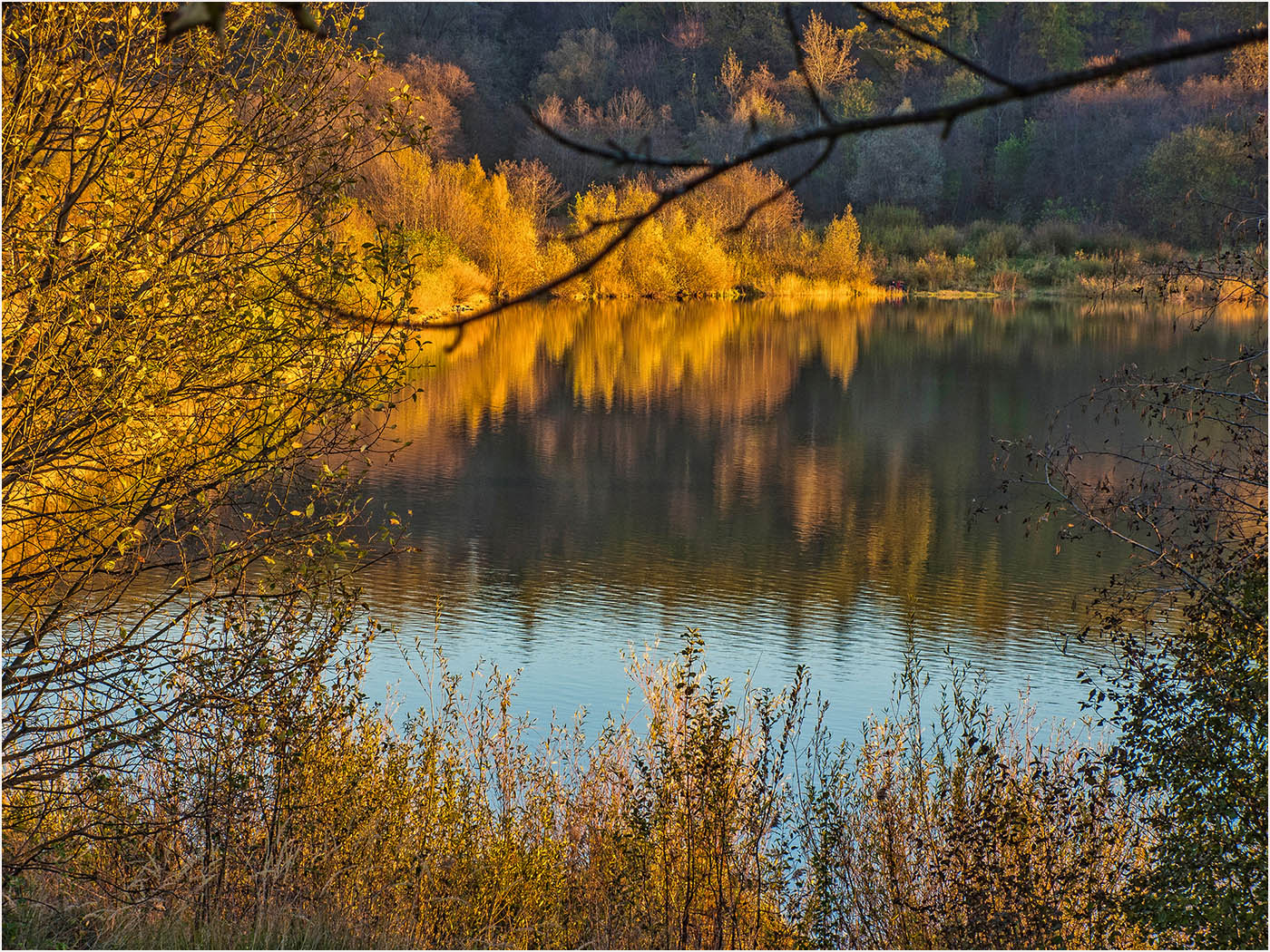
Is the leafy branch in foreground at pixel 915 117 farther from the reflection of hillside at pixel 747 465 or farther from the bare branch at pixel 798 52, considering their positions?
the reflection of hillside at pixel 747 465

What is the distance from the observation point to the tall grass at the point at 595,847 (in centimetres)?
504

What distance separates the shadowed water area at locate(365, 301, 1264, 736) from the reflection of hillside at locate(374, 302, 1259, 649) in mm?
54

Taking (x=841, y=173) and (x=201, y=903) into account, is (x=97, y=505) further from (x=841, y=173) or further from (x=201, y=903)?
(x=841, y=173)

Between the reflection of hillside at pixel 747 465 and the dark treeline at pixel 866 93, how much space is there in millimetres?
14552

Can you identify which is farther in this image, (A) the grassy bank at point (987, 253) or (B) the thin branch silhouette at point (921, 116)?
(A) the grassy bank at point (987, 253)

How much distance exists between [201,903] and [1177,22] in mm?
52250

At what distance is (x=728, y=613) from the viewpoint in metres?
10.8

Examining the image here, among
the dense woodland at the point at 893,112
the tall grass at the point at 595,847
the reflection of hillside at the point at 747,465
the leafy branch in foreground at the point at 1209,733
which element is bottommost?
the reflection of hillside at the point at 747,465

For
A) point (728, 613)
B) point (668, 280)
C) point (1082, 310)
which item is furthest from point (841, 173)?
point (728, 613)

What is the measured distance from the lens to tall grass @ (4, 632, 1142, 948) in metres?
5.04

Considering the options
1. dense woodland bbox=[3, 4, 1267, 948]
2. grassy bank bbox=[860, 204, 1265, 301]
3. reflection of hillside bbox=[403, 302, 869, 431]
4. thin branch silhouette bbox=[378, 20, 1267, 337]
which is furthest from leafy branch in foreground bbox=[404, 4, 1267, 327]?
grassy bank bbox=[860, 204, 1265, 301]

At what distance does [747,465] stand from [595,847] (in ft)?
38.1

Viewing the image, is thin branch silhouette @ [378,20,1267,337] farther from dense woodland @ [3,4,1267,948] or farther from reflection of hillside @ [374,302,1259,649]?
reflection of hillside @ [374,302,1259,649]

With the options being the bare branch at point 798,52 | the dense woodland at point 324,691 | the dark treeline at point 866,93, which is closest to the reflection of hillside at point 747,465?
the dense woodland at point 324,691
